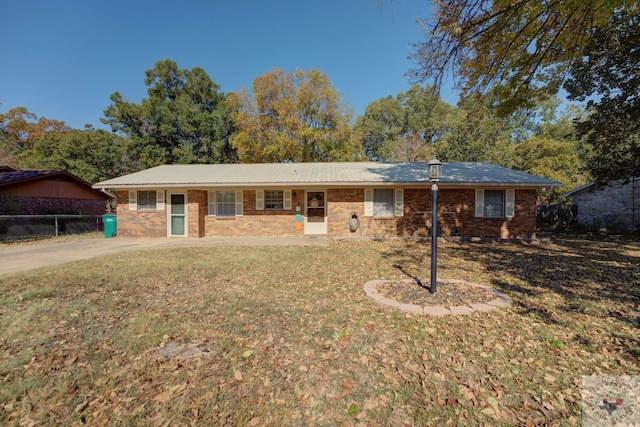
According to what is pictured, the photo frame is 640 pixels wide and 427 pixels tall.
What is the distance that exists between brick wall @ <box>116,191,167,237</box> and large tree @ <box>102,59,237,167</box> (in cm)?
1117

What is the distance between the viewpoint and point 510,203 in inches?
445

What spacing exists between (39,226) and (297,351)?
16.2m

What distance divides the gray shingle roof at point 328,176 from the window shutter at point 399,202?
0.55 metres

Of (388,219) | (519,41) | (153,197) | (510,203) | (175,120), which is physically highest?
(175,120)

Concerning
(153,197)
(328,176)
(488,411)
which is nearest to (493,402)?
(488,411)

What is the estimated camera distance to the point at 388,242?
1057 cm

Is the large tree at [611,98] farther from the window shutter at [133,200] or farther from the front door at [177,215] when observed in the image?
the window shutter at [133,200]

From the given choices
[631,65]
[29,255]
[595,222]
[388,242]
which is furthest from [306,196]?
[595,222]

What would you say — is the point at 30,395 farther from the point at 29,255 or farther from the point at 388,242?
the point at 388,242

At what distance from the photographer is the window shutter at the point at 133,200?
12273 mm

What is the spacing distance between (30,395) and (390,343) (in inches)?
128

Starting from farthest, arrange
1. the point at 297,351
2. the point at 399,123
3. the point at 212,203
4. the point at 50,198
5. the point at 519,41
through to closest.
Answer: the point at 399,123 < the point at 50,198 < the point at 212,203 < the point at 519,41 < the point at 297,351

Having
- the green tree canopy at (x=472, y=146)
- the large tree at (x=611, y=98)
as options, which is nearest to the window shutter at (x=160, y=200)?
the large tree at (x=611, y=98)

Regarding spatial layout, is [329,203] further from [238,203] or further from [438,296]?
[438,296]
